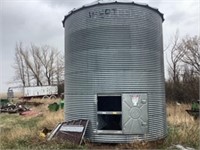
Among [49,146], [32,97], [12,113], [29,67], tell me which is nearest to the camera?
[49,146]

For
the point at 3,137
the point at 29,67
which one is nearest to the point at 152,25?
the point at 3,137

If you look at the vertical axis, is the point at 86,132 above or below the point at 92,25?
below

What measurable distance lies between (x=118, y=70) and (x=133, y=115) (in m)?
1.32

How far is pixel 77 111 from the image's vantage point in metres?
7.80

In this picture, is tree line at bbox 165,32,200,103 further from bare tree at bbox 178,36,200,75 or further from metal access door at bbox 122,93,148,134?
metal access door at bbox 122,93,148,134

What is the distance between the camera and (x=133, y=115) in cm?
732

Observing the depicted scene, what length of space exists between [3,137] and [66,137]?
2210mm

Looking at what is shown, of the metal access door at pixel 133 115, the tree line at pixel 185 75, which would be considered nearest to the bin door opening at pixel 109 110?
the metal access door at pixel 133 115

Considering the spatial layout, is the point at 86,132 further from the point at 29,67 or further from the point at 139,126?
the point at 29,67

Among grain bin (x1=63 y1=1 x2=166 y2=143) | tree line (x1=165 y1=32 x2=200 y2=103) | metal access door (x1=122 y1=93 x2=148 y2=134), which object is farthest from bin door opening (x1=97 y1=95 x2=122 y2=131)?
tree line (x1=165 y1=32 x2=200 y2=103)

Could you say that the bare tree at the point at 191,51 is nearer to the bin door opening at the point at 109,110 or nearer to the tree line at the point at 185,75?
the tree line at the point at 185,75

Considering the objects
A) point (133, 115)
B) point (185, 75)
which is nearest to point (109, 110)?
point (133, 115)

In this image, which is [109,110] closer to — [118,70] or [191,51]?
[118,70]

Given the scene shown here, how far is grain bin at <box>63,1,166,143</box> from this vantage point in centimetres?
735
